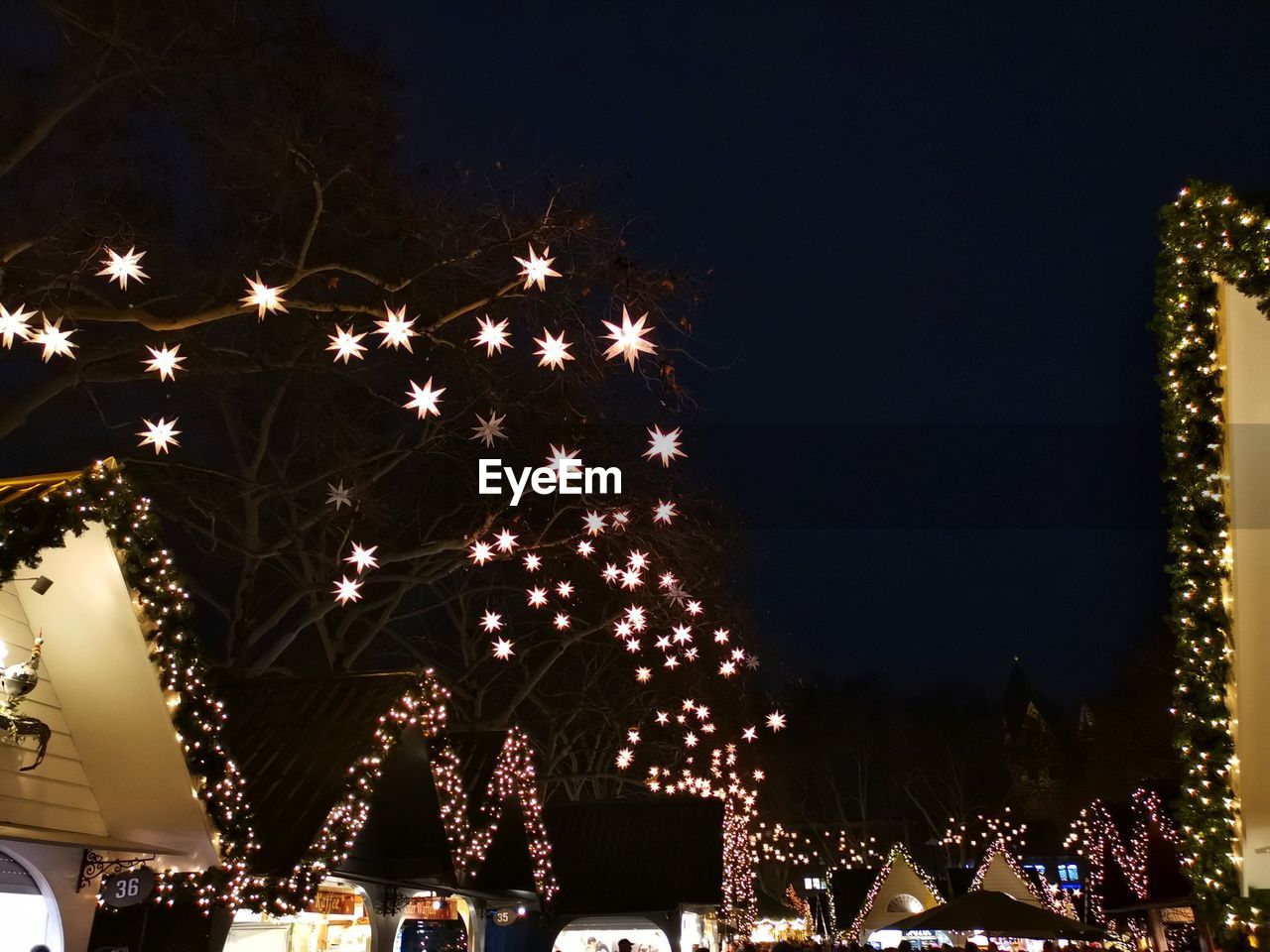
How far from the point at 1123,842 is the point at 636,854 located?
11178mm

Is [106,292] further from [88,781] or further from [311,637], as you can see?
[311,637]

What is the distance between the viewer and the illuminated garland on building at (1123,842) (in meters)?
19.6

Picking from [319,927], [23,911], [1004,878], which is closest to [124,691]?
[23,911]

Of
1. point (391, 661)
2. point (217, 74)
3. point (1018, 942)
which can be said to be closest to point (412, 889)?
point (217, 74)

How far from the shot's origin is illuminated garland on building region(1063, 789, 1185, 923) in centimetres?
1958

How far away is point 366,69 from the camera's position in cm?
974

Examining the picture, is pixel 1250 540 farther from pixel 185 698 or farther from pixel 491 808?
pixel 491 808

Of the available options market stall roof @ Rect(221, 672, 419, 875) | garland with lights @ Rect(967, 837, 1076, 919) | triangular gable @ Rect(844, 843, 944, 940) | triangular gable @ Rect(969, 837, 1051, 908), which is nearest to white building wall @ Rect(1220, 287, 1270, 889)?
market stall roof @ Rect(221, 672, 419, 875)

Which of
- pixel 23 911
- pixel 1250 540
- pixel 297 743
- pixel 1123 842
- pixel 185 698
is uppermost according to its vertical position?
pixel 1250 540

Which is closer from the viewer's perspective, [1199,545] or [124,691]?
[1199,545]

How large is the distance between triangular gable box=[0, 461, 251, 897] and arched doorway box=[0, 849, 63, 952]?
1.03 ft

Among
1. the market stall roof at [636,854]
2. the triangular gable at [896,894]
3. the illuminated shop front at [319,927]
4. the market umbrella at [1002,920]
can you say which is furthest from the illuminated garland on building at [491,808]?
the triangular gable at [896,894]

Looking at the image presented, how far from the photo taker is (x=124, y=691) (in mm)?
6359

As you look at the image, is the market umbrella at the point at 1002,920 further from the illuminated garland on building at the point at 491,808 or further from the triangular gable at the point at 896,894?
the triangular gable at the point at 896,894
